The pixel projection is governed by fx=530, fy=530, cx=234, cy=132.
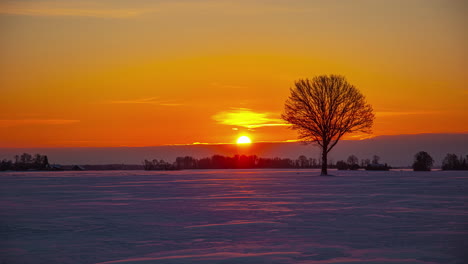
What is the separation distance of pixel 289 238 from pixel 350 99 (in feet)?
122

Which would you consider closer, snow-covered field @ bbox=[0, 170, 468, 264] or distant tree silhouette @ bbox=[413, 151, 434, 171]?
snow-covered field @ bbox=[0, 170, 468, 264]

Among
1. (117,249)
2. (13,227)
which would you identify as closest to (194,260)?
(117,249)

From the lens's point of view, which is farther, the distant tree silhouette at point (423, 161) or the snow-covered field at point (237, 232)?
the distant tree silhouette at point (423, 161)

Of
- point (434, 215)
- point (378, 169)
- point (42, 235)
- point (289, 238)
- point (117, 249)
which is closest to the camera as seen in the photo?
point (117, 249)

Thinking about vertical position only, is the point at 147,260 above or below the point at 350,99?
below

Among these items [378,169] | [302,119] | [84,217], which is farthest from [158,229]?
[378,169]

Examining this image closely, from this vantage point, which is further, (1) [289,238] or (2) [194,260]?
(1) [289,238]

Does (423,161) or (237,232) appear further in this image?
(423,161)

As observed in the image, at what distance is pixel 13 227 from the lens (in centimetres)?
1092

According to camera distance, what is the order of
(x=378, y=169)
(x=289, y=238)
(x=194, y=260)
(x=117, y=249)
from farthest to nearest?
(x=378, y=169), (x=289, y=238), (x=117, y=249), (x=194, y=260)

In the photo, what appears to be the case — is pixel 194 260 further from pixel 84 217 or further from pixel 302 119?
pixel 302 119

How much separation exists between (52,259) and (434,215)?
8.75 m

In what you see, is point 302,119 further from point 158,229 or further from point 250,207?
point 158,229

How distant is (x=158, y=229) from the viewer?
412 inches
